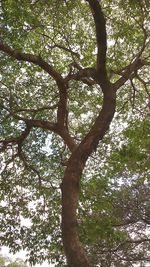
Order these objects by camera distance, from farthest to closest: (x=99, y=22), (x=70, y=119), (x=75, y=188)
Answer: (x=70, y=119)
(x=99, y=22)
(x=75, y=188)

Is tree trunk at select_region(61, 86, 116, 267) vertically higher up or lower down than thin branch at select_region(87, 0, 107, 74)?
lower down

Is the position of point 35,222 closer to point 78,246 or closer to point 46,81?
point 46,81

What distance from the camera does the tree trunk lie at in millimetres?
4774

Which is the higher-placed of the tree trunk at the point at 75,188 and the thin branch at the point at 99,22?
the thin branch at the point at 99,22

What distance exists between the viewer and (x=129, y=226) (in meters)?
10.5

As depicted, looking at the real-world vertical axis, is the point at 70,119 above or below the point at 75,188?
above

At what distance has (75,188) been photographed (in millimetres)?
5602

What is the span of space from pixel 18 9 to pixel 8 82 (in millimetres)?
2795

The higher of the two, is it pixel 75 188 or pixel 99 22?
pixel 99 22

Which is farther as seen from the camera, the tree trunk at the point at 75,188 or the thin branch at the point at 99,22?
the thin branch at the point at 99,22

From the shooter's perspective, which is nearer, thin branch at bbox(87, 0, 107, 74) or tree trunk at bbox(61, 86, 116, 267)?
tree trunk at bbox(61, 86, 116, 267)

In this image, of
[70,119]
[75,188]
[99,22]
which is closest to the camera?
[75,188]

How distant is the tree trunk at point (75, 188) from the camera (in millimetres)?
4774

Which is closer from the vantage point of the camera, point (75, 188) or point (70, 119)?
point (75, 188)
